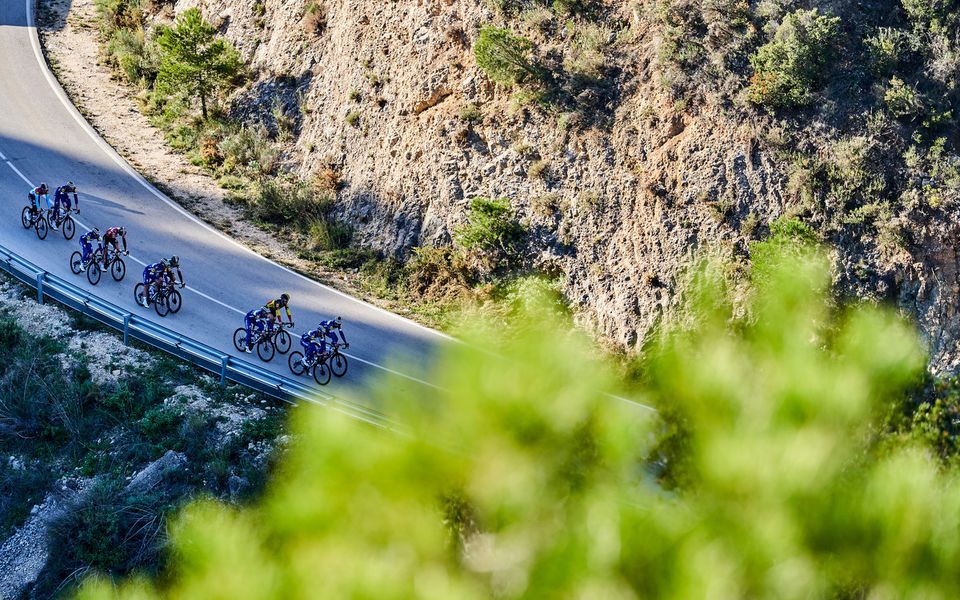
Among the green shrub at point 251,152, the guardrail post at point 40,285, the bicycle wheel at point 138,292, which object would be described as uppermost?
the green shrub at point 251,152

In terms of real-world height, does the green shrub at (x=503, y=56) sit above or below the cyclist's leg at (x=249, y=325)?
above

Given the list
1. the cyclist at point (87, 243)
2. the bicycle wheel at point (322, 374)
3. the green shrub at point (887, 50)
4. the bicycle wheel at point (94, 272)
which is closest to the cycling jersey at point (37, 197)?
the cyclist at point (87, 243)

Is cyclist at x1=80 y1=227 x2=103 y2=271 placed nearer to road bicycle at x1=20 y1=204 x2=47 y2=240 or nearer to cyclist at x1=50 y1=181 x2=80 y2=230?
cyclist at x1=50 y1=181 x2=80 y2=230

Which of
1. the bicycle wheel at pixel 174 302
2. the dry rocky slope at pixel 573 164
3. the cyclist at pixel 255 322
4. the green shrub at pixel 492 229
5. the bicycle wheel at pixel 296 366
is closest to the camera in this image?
the cyclist at pixel 255 322

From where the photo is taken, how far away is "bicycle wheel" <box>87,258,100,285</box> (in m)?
18.8

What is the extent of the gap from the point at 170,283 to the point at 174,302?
0.60 m

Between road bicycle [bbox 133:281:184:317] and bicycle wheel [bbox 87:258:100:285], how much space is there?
143 cm

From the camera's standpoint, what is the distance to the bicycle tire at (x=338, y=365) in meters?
16.3

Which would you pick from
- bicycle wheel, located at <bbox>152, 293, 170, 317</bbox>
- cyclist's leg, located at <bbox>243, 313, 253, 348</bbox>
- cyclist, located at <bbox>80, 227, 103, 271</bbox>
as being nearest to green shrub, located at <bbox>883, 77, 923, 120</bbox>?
cyclist's leg, located at <bbox>243, 313, 253, 348</bbox>

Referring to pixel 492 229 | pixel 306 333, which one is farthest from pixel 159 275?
pixel 492 229

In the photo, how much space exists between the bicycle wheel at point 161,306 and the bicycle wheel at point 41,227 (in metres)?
5.34

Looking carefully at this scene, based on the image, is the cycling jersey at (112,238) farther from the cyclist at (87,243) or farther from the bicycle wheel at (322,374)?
the bicycle wheel at (322,374)

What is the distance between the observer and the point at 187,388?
51.1ft

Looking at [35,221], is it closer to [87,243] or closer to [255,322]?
[87,243]
